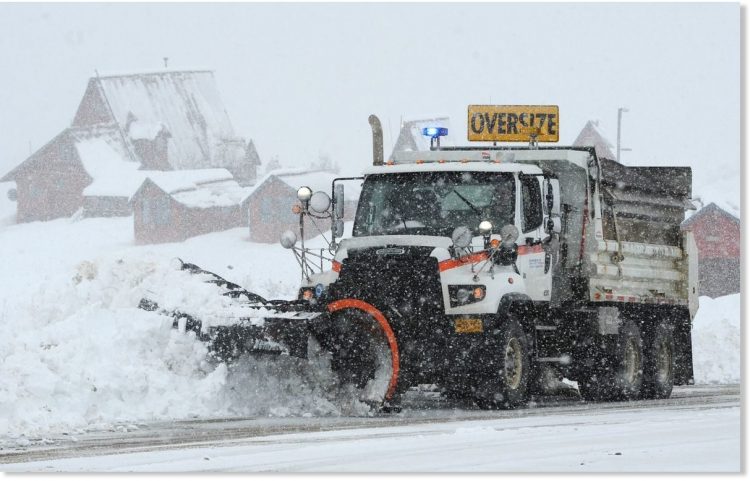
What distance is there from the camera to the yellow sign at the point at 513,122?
55.8 feet

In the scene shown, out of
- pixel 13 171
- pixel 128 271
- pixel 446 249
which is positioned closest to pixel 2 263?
pixel 13 171

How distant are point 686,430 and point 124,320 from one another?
5926 millimetres

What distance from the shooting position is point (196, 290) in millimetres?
14711

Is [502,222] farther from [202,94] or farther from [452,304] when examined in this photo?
[202,94]

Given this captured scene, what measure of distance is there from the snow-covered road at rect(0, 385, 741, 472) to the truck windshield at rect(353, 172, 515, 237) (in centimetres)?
188

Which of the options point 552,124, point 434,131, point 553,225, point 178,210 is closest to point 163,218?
point 178,210

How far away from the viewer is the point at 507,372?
44.9ft

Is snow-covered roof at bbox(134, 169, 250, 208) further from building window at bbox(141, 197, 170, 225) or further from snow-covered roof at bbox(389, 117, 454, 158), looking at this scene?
snow-covered roof at bbox(389, 117, 454, 158)

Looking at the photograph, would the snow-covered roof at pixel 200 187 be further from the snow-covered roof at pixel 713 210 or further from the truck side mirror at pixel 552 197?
the truck side mirror at pixel 552 197

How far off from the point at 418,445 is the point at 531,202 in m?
4.64

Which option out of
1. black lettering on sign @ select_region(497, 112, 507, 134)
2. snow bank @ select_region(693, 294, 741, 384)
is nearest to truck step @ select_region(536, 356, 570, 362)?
black lettering on sign @ select_region(497, 112, 507, 134)

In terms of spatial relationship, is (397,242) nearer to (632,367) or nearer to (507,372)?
(507,372)

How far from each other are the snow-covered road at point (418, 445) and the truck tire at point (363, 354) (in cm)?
37

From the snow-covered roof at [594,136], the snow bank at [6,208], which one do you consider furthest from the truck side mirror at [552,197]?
the snow bank at [6,208]
